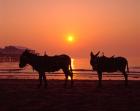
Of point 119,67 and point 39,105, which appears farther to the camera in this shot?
point 119,67

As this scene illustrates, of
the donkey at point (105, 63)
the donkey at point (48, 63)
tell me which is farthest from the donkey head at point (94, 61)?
the donkey at point (48, 63)

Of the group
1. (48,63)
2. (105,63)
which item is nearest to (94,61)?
(105,63)

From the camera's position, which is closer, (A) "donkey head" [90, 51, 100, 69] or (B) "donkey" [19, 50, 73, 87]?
(B) "donkey" [19, 50, 73, 87]

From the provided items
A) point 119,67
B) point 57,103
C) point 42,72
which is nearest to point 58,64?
point 42,72

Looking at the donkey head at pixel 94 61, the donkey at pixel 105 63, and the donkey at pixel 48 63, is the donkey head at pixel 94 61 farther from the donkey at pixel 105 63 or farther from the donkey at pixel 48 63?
the donkey at pixel 48 63

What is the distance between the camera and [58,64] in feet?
66.7

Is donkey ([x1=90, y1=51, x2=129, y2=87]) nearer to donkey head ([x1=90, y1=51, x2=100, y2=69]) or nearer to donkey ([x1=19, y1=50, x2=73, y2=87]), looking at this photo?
donkey head ([x1=90, y1=51, x2=100, y2=69])

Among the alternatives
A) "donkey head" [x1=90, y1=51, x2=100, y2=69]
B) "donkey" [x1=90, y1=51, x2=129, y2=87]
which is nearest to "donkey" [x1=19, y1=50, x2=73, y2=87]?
"donkey head" [x1=90, y1=51, x2=100, y2=69]

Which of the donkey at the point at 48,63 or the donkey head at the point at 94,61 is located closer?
the donkey at the point at 48,63

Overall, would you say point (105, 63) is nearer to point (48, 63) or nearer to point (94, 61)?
point (94, 61)

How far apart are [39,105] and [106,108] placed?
2.56m

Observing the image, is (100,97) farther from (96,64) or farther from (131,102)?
(96,64)

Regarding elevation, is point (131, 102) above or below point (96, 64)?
below

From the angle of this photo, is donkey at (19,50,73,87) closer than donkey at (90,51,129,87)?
Yes
